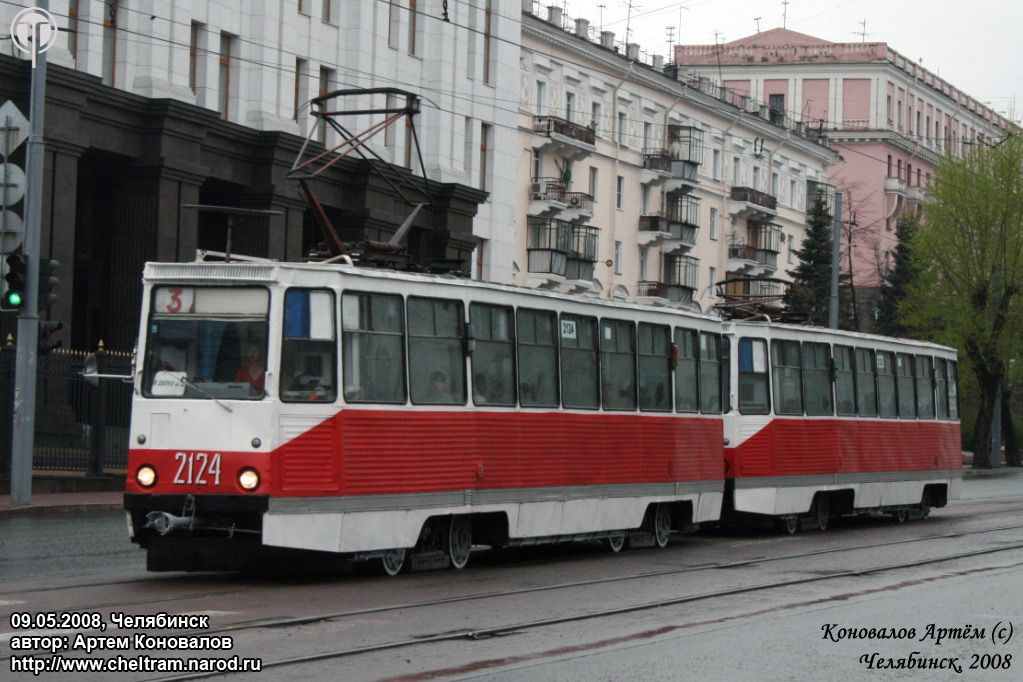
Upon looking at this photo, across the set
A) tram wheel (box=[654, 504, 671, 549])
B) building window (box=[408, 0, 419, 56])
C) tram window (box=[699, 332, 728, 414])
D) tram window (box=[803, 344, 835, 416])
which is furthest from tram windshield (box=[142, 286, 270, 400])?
building window (box=[408, 0, 419, 56])

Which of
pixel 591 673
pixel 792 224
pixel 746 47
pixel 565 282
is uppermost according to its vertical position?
pixel 746 47

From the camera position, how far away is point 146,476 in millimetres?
14953

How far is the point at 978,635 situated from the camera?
1301cm

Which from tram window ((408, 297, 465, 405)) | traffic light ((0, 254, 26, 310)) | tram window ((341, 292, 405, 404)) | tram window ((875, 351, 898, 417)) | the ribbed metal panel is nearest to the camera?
the ribbed metal panel

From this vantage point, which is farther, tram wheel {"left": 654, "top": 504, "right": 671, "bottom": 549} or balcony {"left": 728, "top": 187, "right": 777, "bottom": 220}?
balcony {"left": 728, "top": 187, "right": 777, "bottom": 220}

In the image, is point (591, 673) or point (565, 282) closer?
point (591, 673)

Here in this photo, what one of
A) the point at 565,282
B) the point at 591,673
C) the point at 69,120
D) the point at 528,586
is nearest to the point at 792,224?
the point at 565,282

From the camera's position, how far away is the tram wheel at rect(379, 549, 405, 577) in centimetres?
1625

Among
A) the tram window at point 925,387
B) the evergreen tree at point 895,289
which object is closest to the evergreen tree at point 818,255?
the evergreen tree at point 895,289

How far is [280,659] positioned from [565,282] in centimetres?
4883

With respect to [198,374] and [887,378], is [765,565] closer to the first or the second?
[198,374]

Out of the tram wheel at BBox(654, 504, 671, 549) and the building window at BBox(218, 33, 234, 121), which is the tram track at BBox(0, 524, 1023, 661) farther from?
the building window at BBox(218, 33, 234, 121)

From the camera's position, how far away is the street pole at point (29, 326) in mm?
25219

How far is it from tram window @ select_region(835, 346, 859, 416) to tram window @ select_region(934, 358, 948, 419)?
4.06 metres
